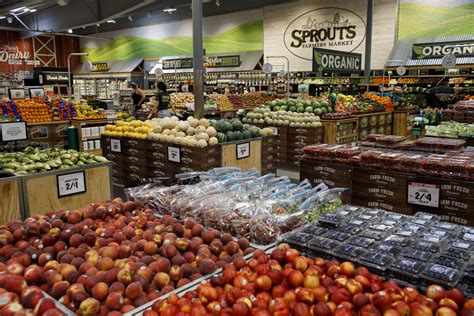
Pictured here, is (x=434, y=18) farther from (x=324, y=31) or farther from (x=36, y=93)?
(x=36, y=93)

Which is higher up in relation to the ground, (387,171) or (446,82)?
(446,82)

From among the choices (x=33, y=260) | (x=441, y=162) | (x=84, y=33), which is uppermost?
(x=84, y=33)

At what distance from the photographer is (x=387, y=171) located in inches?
160

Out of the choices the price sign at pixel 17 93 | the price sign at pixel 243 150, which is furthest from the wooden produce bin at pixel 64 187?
the price sign at pixel 17 93

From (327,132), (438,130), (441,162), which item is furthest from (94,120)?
(441,162)

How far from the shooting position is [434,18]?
51.4 ft

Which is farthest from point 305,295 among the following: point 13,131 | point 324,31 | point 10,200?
point 324,31

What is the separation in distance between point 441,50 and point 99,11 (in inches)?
560

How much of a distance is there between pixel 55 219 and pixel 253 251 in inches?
48.4

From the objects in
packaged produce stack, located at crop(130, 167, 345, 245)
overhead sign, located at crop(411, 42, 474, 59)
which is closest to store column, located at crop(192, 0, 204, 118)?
packaged produce stack, located at crop(130, 167, 345, 245)

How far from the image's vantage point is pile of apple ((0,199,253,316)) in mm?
1820

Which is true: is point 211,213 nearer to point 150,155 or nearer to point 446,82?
point 150,155

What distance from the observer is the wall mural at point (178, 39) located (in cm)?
2033

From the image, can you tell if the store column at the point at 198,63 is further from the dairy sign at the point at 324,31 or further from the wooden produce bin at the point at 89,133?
the dairy sign at the point at 324,31
